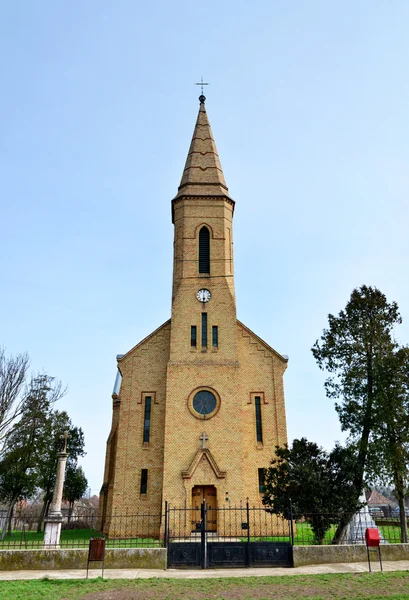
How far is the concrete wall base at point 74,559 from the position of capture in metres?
13.2

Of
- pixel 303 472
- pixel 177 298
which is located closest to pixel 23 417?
pixel 177 298

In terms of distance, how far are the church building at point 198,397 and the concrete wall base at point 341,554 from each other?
892 centimetres

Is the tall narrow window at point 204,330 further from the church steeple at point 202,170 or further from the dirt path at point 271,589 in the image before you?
the dirt path at point 271,589

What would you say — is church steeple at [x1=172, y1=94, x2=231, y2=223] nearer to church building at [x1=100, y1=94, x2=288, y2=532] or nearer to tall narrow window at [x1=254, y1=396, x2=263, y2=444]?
church building at [x1=100, y1=94, x2=288, y2=532]

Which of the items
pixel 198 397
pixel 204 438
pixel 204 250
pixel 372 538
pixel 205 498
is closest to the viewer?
pixel 372 538

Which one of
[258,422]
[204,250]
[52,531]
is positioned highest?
[204,250]

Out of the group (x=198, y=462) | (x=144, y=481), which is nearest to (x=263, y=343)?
(x=198, y=462)

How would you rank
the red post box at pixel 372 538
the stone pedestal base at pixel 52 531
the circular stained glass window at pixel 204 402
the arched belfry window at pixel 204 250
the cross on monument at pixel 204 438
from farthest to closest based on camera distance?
the arched belfry window at pixel 204 250
the circular stained glass window at pixel 204 402
the cross on monument at pixel 204 438
the stone pedestal base at pixel 52 531
the red post box at pixel 372 538

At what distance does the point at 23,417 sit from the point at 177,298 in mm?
11649

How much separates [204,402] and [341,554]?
11771 mm

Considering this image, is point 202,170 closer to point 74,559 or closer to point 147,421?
point 147,421

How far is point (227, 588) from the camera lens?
34.6 ft

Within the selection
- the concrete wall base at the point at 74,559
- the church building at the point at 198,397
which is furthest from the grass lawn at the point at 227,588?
the church building at the point at 198,397

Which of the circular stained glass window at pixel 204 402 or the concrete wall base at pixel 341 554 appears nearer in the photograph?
the concrete wall base at pixel 341 554
